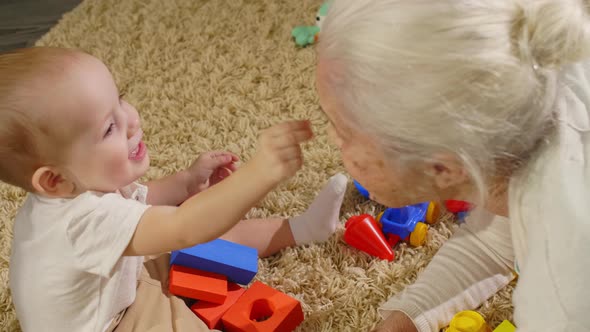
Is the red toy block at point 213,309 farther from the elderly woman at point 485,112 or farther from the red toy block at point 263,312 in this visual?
the elderly woman at point 485,112

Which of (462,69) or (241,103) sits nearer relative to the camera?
(462,69)

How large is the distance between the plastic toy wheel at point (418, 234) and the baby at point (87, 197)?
0.41 m

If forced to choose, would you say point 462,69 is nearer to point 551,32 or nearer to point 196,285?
point 551,32

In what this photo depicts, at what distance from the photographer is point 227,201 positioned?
739 millimetres

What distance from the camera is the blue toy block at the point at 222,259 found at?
99 centimetres

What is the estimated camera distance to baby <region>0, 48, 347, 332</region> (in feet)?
2.42

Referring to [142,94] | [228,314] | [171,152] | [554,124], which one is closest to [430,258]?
[228,314]

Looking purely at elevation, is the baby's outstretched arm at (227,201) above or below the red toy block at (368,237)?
above

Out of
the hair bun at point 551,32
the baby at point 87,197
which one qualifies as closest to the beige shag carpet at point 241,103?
the baby at point 87,197

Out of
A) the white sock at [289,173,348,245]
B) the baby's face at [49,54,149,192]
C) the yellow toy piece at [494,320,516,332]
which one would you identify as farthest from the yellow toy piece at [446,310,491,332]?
the baby's face at [49,54,149,192]

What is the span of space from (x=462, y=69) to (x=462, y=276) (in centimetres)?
49

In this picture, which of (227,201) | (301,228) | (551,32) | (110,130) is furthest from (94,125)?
(551,32)

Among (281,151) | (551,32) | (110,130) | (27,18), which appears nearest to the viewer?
(551,32)

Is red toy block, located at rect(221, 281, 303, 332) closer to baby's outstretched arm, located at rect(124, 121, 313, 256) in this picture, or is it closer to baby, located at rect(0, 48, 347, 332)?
baby, located at rect(0, 48, 347, 332)
